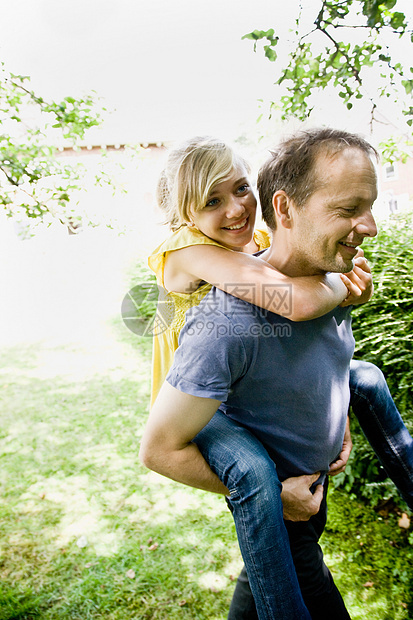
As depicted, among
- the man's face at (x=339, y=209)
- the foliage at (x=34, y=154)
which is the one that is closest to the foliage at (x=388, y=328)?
the man's face at (x=339, y=209)

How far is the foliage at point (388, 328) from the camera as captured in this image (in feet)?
9.90

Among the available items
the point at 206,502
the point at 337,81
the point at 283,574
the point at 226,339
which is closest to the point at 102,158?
the point at 337,81

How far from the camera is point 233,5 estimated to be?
4.32 m

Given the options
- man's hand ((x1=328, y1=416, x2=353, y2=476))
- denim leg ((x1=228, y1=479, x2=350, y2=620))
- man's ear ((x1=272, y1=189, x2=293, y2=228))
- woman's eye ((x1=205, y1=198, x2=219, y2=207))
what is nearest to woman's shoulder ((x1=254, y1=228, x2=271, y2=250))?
woman's eye ((x1=205, y1=198, x2=219, y2=207))

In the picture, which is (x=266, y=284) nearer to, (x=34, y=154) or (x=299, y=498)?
(x=299, y=498)

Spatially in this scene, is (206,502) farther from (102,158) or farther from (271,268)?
(102,158)

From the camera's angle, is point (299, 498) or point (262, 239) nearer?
point (299, 498)

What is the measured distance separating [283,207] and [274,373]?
613mm

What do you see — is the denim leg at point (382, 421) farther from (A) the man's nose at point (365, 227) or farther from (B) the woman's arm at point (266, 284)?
(A) the man's nose at point (365, 227)

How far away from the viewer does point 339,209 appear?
1.43 meters

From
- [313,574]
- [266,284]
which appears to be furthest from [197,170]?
[313,574]

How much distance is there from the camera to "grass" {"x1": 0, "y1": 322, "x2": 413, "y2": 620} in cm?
301

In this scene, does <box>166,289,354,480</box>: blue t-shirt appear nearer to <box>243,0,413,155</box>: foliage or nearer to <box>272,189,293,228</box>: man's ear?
<box>272,189,293,228</box>: man's ear

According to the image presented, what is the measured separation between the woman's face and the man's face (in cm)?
52
